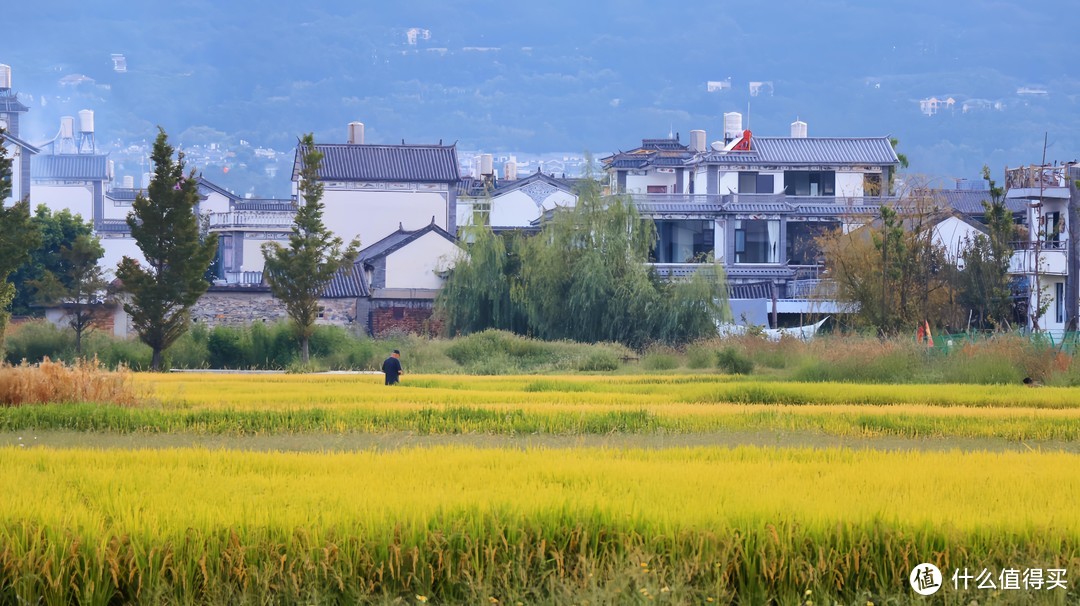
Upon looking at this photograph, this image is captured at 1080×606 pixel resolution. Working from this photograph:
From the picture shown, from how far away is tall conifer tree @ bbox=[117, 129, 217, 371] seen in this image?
3312 centimetres

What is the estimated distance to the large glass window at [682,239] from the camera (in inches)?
2238

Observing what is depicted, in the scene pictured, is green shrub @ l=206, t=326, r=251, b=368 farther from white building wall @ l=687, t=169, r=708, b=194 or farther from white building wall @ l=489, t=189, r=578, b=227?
white building wall @ l=489, t=189, r=578, b=227

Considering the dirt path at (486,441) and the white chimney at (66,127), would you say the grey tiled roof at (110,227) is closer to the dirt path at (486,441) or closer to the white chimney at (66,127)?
the white chimney at (66,127)

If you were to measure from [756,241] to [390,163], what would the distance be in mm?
16031

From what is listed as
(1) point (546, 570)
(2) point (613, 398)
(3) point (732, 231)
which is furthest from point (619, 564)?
(3) point (732, 231)

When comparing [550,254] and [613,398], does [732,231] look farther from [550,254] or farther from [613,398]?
[613,398]

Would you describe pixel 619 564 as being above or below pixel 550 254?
below

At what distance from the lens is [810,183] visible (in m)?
59.2

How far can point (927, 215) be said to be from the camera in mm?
41969

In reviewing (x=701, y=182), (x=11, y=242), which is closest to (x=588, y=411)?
(x=11, y=242)

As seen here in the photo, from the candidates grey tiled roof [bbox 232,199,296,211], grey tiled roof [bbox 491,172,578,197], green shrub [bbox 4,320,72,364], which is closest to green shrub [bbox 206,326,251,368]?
green shrub [bbox 4,320,72,364]

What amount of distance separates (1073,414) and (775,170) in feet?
137

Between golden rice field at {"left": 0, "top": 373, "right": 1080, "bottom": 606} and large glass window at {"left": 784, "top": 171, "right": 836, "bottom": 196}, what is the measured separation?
47.7m

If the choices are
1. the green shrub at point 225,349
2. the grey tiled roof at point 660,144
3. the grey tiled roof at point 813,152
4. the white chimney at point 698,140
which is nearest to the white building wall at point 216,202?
the grey tiled roof at point 660,144
